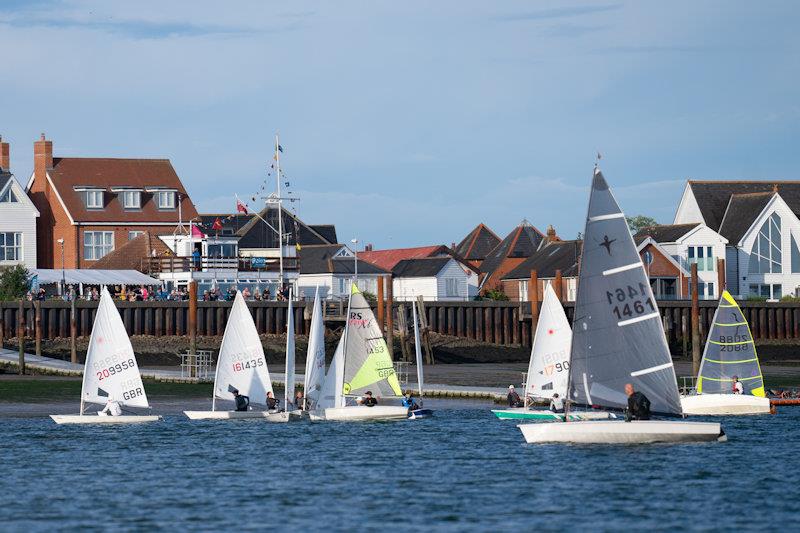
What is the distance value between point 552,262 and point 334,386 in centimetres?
6013

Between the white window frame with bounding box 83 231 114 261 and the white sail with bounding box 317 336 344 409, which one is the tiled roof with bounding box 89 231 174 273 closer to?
the white window frame with bounding box 83 231 114 261

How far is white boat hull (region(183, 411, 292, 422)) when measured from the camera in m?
48.1

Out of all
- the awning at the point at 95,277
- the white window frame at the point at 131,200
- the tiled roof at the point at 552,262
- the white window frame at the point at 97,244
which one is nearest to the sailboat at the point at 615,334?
the awning at the point at 95,277

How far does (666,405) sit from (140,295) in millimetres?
51553

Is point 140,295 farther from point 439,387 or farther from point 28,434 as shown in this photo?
point 28,434

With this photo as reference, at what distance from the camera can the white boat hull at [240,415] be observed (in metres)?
48.1

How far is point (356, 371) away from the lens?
48.9m

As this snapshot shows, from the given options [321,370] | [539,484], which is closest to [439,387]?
[321,370]

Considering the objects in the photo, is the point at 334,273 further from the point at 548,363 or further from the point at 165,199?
the point at 548,363

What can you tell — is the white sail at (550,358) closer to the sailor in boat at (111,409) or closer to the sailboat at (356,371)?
the sailboat at (356,371)

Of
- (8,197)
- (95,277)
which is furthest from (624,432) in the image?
(8,197)

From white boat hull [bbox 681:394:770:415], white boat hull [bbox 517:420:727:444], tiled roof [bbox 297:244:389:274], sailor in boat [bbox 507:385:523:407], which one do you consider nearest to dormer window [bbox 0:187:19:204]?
tiled roof [bbox 297:244:389:274]

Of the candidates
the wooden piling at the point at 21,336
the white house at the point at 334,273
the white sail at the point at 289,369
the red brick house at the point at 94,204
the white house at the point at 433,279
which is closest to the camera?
the white sail at the point at 289,369

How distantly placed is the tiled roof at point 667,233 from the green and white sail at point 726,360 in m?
51.5
